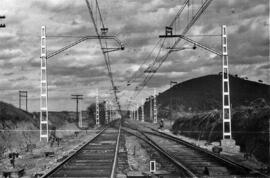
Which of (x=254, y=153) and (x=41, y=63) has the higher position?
(x=41, y=63)

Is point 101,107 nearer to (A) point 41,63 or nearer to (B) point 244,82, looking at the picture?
(B) point 244,82

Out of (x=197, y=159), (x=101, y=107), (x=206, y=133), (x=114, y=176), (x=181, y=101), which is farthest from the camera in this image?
(x=101, y=107)

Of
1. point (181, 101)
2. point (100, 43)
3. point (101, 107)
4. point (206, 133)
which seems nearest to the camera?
point (100, 43)

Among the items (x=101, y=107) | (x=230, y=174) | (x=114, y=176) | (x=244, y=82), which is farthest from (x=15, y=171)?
(x=101, y=107)

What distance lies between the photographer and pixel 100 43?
2923 centimetres

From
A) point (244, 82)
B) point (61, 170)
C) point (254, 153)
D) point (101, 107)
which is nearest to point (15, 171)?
point (61, 170)

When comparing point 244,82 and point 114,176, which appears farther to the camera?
point 244,82

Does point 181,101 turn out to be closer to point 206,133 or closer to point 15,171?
point 206,133

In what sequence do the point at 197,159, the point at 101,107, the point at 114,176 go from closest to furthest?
the point at 114,176
the point at 197,159
the point at 101,107

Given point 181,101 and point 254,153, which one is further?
point 181,101

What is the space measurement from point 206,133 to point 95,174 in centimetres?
2312

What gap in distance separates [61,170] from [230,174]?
6.19 metres

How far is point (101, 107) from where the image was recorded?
17012cm

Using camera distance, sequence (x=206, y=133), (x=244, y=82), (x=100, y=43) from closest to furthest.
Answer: (x=100, y=43) < (x=206, y=133) < (x=244, y=82)
